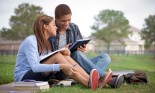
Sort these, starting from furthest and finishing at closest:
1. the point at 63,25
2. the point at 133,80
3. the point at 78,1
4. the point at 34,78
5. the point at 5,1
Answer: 1. the point at 78,1
2. the point at 5,1
3. the point at 133,80
4. the point at 63,25
5. the point at 34,78

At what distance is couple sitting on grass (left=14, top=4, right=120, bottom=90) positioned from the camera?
6.82ft

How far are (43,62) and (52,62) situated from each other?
66mm

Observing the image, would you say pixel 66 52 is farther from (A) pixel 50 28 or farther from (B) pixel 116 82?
(B) pixel 116 82

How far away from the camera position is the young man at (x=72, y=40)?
2254 mm

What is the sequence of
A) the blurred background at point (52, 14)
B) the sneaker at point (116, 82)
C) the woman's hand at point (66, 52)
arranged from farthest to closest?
the blurred background at point (52, 14) → the sneaker at point (116, 82) → the woman's hand at point (66, 52)

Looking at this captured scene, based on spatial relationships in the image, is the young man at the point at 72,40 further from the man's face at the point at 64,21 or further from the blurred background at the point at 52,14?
the blurred background at the point at 52,14

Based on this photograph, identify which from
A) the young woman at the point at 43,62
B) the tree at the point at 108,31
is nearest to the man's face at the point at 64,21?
the young woman at the point at 43,62

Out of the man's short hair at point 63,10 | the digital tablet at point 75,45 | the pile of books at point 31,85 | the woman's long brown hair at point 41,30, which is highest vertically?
the man's short hair at point 63,10

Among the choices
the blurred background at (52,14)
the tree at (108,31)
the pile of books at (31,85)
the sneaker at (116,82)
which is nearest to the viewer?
the pile of books at (31,85)

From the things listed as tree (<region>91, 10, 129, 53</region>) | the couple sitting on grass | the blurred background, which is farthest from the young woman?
tree (<region>91, 10, 129, 53</region>)

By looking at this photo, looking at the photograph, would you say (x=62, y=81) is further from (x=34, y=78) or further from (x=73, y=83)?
(x=34, y=78)

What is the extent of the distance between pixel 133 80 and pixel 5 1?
156cm

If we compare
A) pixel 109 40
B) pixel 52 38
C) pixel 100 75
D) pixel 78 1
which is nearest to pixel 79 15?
pixel 78 1

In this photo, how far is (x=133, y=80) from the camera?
258 cm
